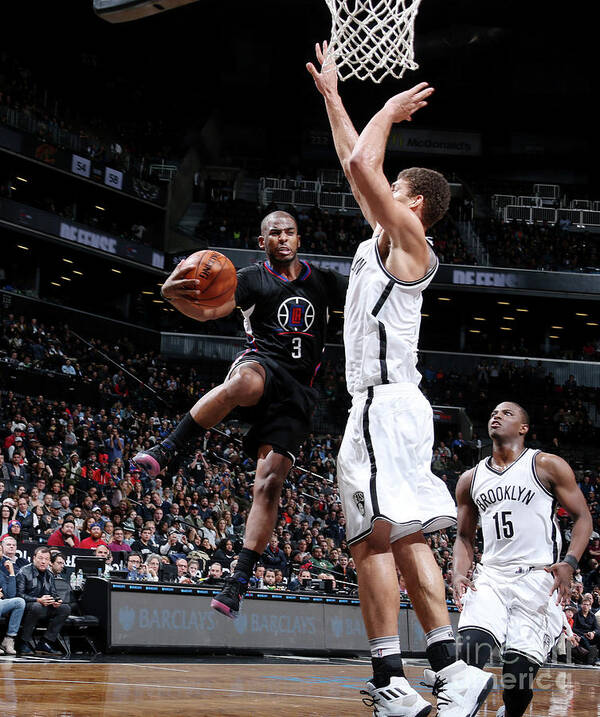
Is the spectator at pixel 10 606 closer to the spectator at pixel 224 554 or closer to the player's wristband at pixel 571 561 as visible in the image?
the spectator at pixel 224 554

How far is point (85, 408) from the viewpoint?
73.6 ft

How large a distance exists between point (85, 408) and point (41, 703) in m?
17.7

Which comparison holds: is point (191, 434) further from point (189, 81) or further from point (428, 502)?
point (189, 81)

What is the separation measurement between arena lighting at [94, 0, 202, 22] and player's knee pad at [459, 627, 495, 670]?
18.9ft

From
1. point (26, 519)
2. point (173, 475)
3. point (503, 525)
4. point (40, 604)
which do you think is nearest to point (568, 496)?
point (503, 525)

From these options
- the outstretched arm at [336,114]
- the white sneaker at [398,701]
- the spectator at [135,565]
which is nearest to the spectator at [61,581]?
the spectator at [135,565]

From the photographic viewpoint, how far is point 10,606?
10320 mm

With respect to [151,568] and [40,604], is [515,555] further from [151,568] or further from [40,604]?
[151,568]

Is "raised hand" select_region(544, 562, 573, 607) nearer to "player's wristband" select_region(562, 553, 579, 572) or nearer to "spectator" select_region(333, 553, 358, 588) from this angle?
"player's wristband" select_region(562, 553, 579, 572)

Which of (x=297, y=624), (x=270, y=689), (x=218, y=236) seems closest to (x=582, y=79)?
(x=218, y=236)

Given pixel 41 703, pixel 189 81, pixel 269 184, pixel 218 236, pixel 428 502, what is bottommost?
pixel 41 703

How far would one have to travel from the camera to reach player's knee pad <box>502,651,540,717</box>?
5.34 metres

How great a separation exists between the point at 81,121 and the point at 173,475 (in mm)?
17495

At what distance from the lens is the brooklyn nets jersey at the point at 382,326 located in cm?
421
